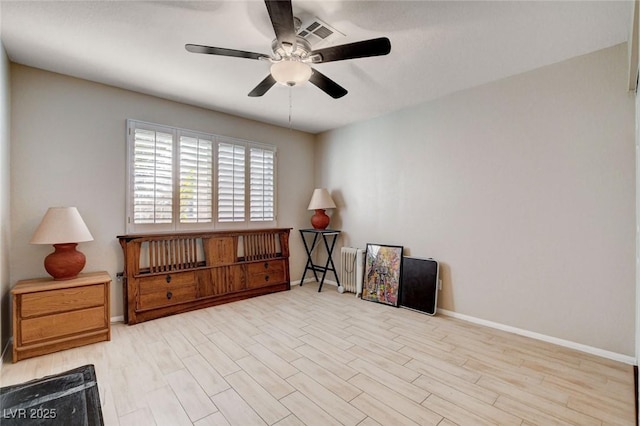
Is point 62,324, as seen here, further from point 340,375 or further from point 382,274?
point 382,274

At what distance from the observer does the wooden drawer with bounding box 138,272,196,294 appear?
3.38 m

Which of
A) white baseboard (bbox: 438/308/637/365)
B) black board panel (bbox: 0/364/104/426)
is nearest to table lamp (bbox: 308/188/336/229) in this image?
white baseboard (bbox: 438/308/637/365)

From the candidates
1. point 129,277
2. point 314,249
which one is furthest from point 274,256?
point 129,277

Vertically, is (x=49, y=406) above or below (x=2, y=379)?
above

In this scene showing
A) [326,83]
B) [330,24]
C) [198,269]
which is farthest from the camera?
[198,269]

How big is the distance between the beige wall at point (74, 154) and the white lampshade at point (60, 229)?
360 millimetres

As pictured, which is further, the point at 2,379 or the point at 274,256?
the point at 274,256

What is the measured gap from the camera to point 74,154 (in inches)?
122

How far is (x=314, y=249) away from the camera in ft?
17.6

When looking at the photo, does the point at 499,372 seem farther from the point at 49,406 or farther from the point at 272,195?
the point at 272,195

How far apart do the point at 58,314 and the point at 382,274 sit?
3557 mm

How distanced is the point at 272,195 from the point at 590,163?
388cm

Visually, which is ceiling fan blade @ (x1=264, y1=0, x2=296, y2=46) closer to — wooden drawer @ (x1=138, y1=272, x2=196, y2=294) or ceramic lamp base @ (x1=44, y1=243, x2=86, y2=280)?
ceramic lamp base @ (x1=44, y1=243, x2=86, y2=280)

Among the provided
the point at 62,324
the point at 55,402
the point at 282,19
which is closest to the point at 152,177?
the point at 62,324
